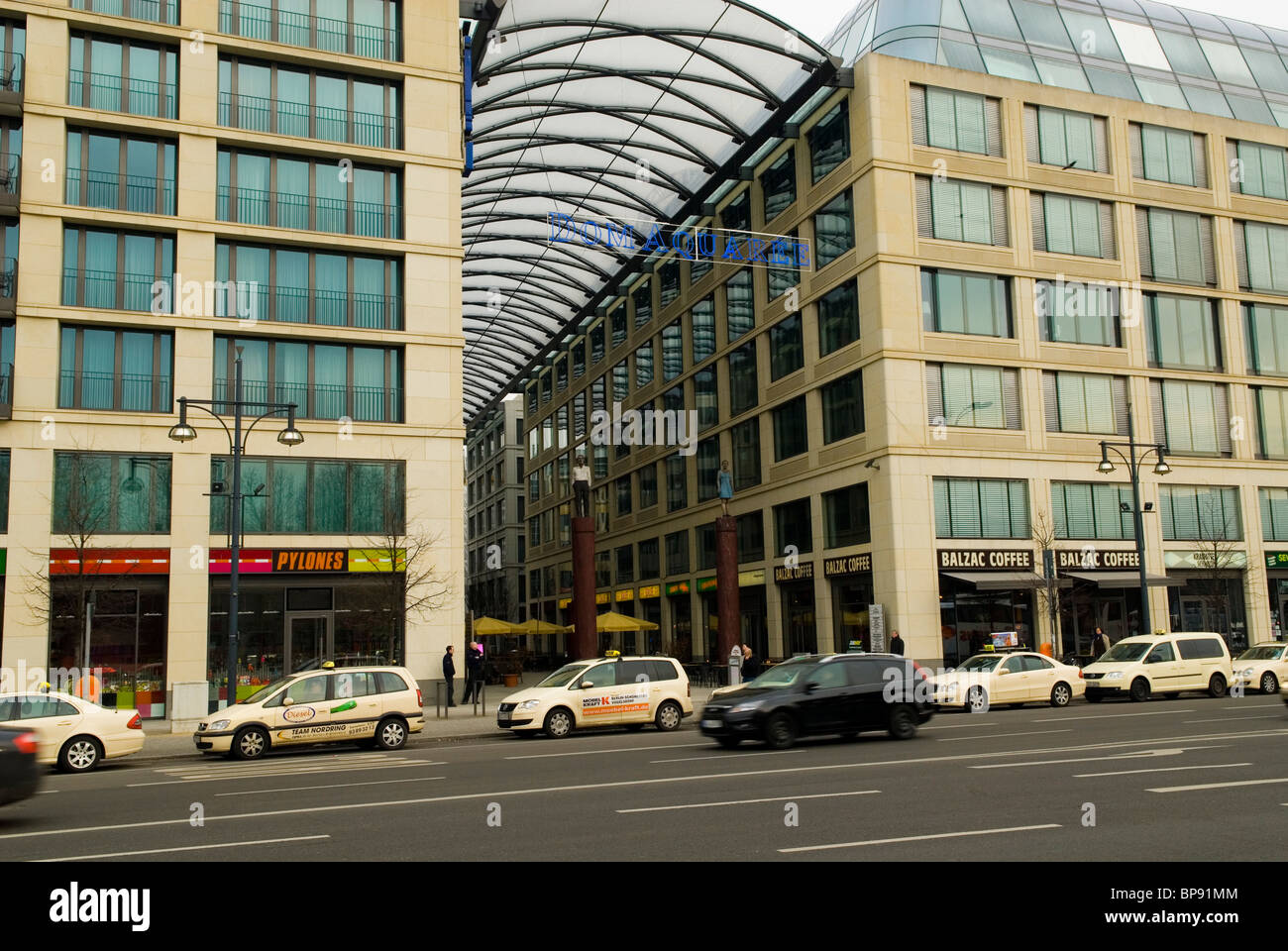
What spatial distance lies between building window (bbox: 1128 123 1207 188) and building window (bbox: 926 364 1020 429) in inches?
412

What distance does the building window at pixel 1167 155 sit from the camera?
41500mm

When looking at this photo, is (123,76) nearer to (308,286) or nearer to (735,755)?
(308,286)

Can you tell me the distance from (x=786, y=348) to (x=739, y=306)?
5.23 meters

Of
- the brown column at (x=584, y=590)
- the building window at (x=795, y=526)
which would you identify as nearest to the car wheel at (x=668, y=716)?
the brown column at (x=584, y=590)

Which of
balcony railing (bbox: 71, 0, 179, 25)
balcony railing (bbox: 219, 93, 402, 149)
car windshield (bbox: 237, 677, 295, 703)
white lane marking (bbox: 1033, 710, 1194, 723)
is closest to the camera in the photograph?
car windshield (bbox: 237, 677, 295, 703)

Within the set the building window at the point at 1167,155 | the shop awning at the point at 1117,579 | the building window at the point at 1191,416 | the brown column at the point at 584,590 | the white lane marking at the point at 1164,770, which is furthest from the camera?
the building window at the point at 1167,155

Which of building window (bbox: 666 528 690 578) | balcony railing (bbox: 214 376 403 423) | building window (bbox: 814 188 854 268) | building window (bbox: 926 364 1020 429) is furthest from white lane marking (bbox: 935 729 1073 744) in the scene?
building window (bbox: 666 528 690 578)

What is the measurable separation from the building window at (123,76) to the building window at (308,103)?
1470 millimetres

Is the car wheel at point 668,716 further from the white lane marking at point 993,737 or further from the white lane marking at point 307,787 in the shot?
the white lane marking at point 307,787

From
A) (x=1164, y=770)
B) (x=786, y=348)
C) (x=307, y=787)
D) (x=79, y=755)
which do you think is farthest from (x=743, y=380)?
(x=307, y=787)

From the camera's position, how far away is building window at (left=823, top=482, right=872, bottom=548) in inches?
1507

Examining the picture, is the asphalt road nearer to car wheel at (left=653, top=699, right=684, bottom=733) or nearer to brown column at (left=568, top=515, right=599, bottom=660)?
car wheel at (left=653, top=699, right=684, bottom=733)

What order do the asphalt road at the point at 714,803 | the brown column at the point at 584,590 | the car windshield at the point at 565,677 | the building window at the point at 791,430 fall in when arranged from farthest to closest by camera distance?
1. the building window at the point at 791,430
2. the brown column at the point at 584,590
3. the car windshield at the point at 565,677
4. the asphalt road at the point at 714,803

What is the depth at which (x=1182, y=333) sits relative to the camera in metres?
41.4
